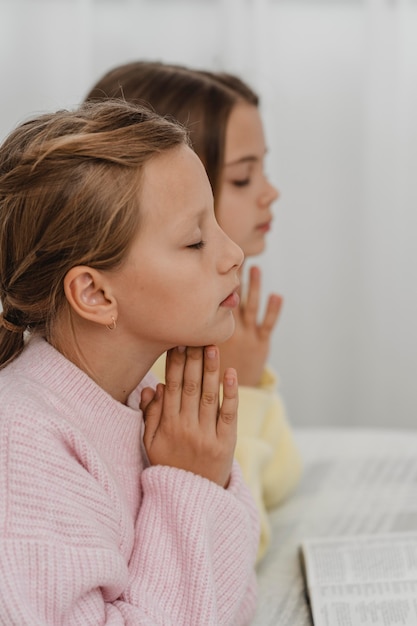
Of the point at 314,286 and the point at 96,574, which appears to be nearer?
the point at 96,574

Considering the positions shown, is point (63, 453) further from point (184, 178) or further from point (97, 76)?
point (97, 76)

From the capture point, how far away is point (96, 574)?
3.50 ft

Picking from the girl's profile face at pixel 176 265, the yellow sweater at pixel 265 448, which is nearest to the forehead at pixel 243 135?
the yellow sweater at pixel 265 448

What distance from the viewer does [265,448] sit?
64.6 inches

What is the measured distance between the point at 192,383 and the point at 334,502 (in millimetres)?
540

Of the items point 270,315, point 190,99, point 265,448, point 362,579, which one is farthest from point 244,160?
point 362,579

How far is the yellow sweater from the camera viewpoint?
1585 millimetres

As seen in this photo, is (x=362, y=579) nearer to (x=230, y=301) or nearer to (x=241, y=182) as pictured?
(x=230, y=301)

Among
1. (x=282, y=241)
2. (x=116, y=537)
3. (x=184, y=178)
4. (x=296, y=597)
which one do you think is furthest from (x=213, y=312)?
(x=282, y=241)

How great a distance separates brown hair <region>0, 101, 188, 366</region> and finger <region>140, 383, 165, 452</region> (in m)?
0.19

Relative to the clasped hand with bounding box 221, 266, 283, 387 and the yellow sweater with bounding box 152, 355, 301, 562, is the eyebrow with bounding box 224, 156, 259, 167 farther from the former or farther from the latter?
the yellow sweater with bounding box 152, 355, 301, 562

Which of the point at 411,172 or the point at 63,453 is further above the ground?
the point at 63,453

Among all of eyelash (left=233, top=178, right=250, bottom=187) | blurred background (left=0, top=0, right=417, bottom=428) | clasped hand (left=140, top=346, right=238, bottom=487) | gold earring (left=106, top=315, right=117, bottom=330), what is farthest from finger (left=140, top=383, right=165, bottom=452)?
blurred background (left=0, top=0, right=417, bottom=428)

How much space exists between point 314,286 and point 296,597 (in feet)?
4.40
